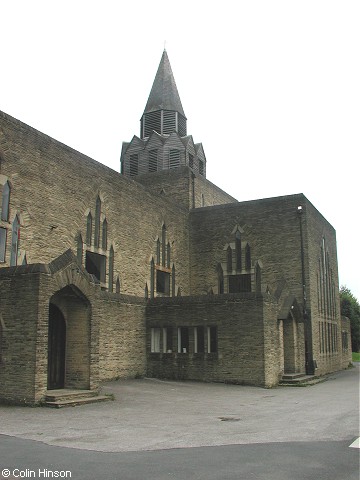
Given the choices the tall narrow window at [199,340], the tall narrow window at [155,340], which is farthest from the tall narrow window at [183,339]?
the tall narrow window at [155,340]

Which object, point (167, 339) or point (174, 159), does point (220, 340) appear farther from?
point (174, 159)

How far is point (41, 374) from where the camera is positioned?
1436 cm

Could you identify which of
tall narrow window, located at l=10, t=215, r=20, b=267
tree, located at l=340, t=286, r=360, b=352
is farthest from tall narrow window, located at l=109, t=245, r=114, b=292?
tree, located at l=340, t=286, r=360, b=352

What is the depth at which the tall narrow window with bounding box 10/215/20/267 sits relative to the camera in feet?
63.6

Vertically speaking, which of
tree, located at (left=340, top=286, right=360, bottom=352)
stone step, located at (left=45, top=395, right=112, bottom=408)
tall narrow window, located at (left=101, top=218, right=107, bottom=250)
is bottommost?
stone step, located at (left=45, top=395, right=112, bottom=408)

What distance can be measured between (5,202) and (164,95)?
25259mm

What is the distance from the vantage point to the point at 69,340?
16969mm

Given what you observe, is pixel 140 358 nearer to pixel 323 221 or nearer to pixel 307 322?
pixel 307 322

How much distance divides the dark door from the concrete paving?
2034mm

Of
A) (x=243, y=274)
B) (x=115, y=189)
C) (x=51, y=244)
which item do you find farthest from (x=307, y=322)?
(x=51, y=244)

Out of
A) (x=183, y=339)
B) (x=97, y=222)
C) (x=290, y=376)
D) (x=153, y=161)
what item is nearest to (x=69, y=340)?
(x=183, y=339)

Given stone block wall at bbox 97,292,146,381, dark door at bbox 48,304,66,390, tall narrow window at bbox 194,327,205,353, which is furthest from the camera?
tall narrow window at bbox 194,327,205,353

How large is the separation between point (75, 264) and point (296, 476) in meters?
10.8

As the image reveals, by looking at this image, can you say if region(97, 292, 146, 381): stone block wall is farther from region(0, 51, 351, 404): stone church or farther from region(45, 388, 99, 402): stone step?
region(45, 388, 99, 402): stone step
